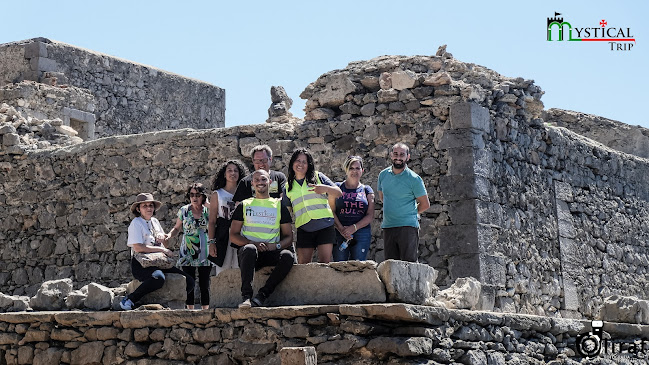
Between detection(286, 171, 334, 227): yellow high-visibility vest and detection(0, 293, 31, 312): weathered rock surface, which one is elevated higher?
detection(286, 171, 334, 227): yellow high-visibility vest

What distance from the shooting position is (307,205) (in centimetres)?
774

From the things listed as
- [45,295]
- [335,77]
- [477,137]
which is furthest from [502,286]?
[45,295]

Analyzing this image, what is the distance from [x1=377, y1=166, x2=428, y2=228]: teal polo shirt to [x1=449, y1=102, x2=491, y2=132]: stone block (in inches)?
79.5

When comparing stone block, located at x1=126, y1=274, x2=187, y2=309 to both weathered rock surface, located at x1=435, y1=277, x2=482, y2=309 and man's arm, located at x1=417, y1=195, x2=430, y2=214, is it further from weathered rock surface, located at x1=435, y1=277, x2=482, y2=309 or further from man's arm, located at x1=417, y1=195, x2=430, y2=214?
weathered rock surface, located at x1=435, y1=277, x2=482, y2=309

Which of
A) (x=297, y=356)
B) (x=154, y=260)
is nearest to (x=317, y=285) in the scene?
(x=297, y=356)

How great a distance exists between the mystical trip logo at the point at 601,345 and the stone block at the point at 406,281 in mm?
1810

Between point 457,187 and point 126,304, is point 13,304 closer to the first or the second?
point 126,304

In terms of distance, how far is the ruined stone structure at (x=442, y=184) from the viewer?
10031 mm

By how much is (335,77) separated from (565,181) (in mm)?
3264

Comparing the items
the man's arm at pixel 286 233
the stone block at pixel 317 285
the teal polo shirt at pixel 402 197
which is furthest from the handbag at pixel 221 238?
the teal polo shirt at pixel 402 197

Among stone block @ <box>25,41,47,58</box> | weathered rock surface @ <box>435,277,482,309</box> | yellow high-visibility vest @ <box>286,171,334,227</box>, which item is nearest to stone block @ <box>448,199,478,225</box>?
weathered rock surface @ <box>435,277,482,309</box>

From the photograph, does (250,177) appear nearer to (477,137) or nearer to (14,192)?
(477,137)

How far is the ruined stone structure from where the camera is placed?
10.0 meters

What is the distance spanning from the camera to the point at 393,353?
6285 mm
